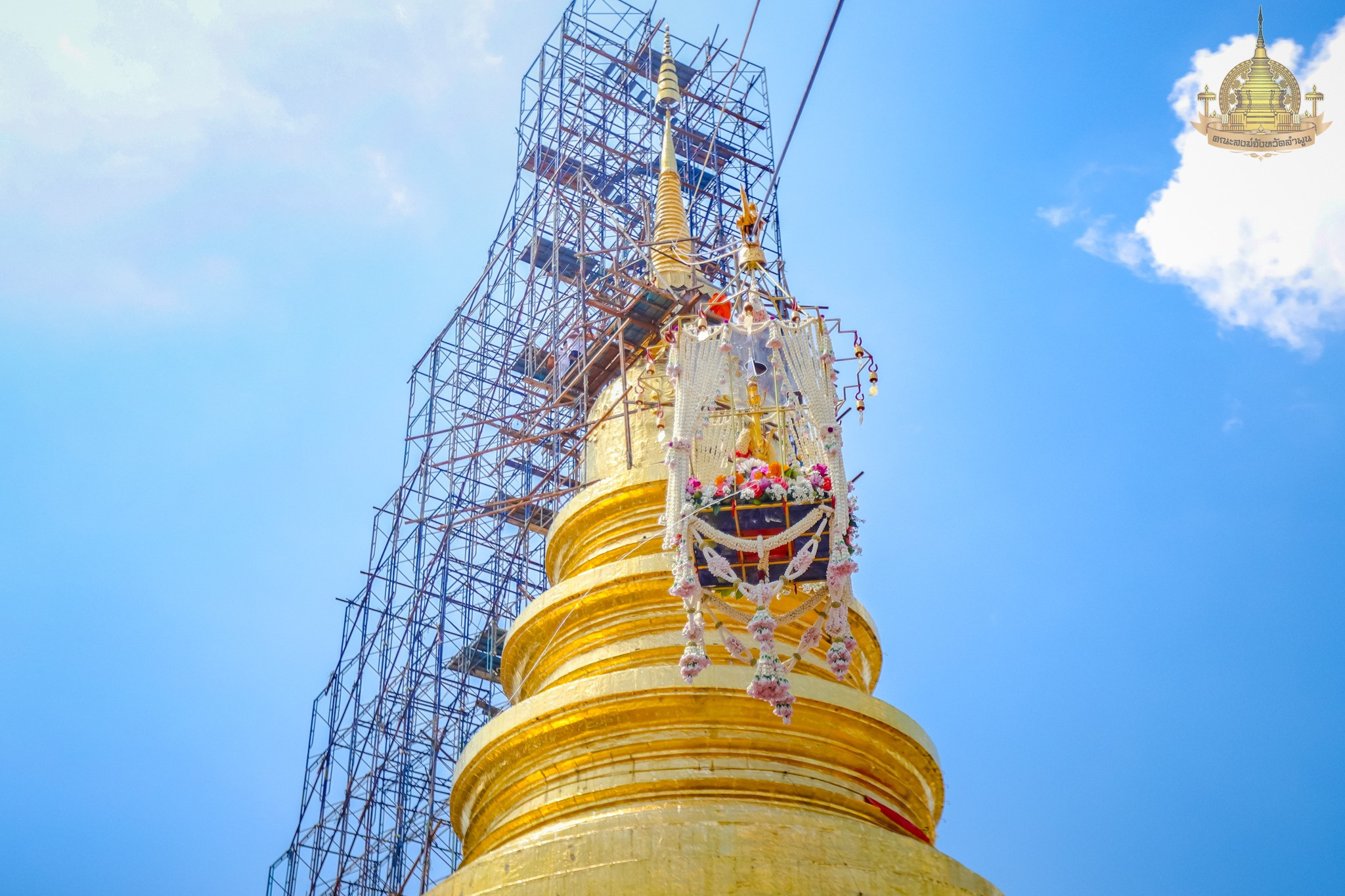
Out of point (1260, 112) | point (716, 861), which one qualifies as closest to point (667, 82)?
point (1260, 112)

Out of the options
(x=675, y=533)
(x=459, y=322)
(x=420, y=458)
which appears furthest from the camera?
(x=459, y=322)

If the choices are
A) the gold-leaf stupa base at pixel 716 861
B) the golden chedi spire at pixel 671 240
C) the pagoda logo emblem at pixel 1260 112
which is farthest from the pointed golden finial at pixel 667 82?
the gold-leaf stupa base at pixel 716 861

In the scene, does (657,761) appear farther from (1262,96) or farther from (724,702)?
(1262,96)

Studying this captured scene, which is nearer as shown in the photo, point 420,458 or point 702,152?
point 420,458

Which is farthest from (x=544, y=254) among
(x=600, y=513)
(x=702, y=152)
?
(x=600, y=513)

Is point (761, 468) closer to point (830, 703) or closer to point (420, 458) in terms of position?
point (830, 703)

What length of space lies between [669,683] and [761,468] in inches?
63.1

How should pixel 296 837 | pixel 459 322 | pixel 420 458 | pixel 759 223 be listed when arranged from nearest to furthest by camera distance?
pixel 759 223
pixel 296 837
pixel 420 458
pixel 459 322

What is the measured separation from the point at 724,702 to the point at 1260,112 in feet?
45.3

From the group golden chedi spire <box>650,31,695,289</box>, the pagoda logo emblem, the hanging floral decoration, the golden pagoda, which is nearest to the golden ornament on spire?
the golden pagoda

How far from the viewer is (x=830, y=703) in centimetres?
972

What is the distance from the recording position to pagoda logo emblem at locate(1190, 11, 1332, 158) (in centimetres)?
1888

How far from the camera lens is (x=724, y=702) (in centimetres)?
963

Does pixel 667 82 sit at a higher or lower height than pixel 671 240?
higher
